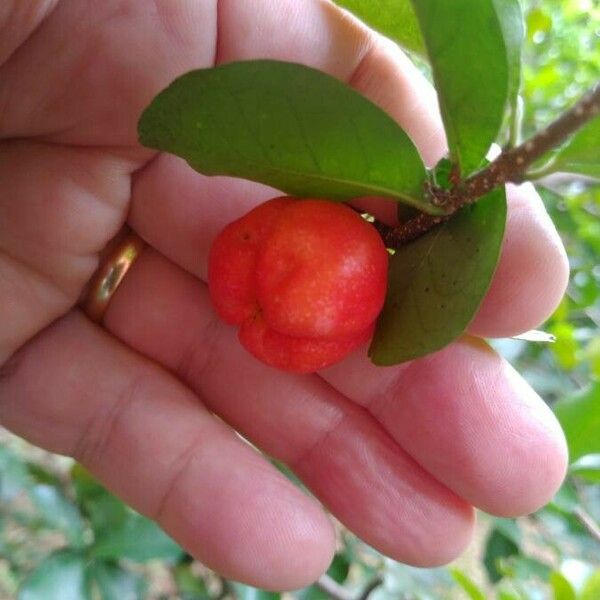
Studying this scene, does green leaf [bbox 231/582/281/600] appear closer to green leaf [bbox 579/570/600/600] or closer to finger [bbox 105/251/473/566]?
finger [bbox 105/251/473/566]

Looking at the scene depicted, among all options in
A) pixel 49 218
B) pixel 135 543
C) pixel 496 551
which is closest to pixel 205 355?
pixel 49 218

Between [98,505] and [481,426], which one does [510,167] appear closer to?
[481,426]

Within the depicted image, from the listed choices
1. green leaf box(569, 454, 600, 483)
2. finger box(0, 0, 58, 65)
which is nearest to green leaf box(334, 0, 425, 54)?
finger box(0, 0, 58, 65)

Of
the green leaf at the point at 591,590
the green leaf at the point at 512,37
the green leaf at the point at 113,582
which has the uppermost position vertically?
the green leaf at the point at 512,37

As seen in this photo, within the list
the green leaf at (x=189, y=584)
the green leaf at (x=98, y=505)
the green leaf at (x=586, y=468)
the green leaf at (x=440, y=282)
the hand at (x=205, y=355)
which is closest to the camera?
the green leaf at (x=440, y=282)

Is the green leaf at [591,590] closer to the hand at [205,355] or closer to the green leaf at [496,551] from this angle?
the hand at [205,355]

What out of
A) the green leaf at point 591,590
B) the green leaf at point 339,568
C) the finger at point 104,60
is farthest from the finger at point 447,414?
the green leaf at point 339,568

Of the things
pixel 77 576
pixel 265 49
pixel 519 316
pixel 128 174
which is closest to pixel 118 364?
pixel 128 174
